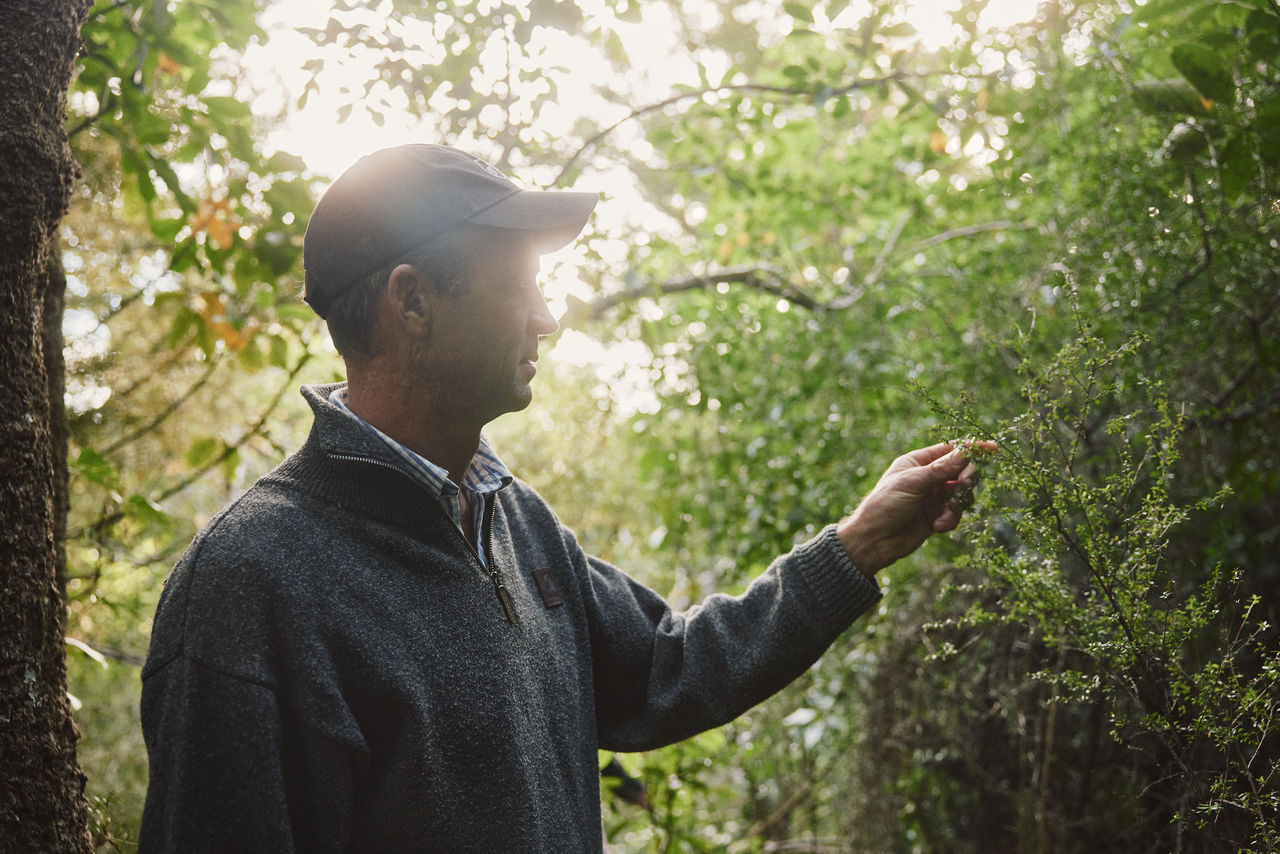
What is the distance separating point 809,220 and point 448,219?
103 inches

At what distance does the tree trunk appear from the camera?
1.12m

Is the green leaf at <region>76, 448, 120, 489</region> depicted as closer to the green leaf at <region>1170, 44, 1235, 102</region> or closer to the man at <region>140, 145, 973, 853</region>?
the man at <region>140, 145, 973, 853</region>

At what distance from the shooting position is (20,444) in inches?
46.9

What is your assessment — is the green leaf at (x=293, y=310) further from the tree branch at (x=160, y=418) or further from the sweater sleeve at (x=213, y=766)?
the sweater sleeve at (x=213, y=766)

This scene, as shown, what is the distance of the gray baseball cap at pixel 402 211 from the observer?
137 centimetres

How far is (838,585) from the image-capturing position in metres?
1.48

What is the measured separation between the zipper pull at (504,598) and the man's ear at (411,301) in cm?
38

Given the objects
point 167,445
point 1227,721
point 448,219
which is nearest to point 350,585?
point 448,219

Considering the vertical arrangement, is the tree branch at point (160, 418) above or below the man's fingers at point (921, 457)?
above

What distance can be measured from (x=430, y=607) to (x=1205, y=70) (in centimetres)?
160

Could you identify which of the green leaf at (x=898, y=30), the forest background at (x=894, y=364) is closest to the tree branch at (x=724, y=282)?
the forest background at (x=894, y=364)

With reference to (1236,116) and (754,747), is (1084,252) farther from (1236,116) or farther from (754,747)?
(754,747)

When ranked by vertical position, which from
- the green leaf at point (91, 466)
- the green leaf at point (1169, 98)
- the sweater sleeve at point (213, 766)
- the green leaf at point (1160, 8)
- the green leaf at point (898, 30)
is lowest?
the sweater sleeve at point (213, 766)

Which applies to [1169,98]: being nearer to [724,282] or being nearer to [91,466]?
[724,282]
